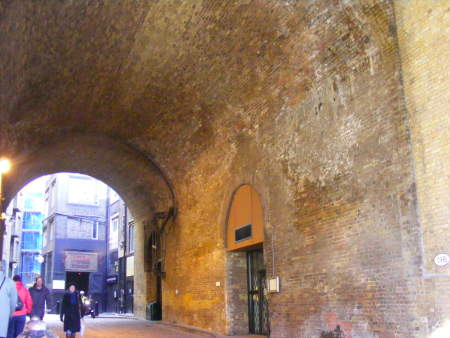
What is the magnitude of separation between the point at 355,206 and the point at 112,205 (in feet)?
82.0

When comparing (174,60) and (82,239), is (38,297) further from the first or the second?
(82,239)

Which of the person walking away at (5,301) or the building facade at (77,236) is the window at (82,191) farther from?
the person walking away at (5,301)

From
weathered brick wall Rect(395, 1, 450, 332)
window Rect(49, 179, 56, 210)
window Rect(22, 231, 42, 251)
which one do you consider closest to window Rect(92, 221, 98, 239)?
window Rect(49, 179, 56, 210)

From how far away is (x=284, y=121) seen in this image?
36.8ft

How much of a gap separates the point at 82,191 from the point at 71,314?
26155 mm

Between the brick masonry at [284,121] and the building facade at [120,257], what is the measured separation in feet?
39.5

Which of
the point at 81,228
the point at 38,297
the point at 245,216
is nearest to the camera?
the point at 38,297

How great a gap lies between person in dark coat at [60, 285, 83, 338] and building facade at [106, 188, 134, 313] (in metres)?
16.9

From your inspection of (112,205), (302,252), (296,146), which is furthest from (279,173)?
(112,205)

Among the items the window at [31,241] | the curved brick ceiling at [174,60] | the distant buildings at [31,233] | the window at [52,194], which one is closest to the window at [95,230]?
the window at [52,194]

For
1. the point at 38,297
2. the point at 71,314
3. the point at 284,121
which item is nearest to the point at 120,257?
the point at 38,297

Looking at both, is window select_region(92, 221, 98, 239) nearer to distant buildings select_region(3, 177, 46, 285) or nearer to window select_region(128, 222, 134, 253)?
window select_region(128, 222, 134, 253)

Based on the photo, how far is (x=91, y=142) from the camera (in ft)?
56.5

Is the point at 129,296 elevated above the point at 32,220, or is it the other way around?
the point at 32,220
